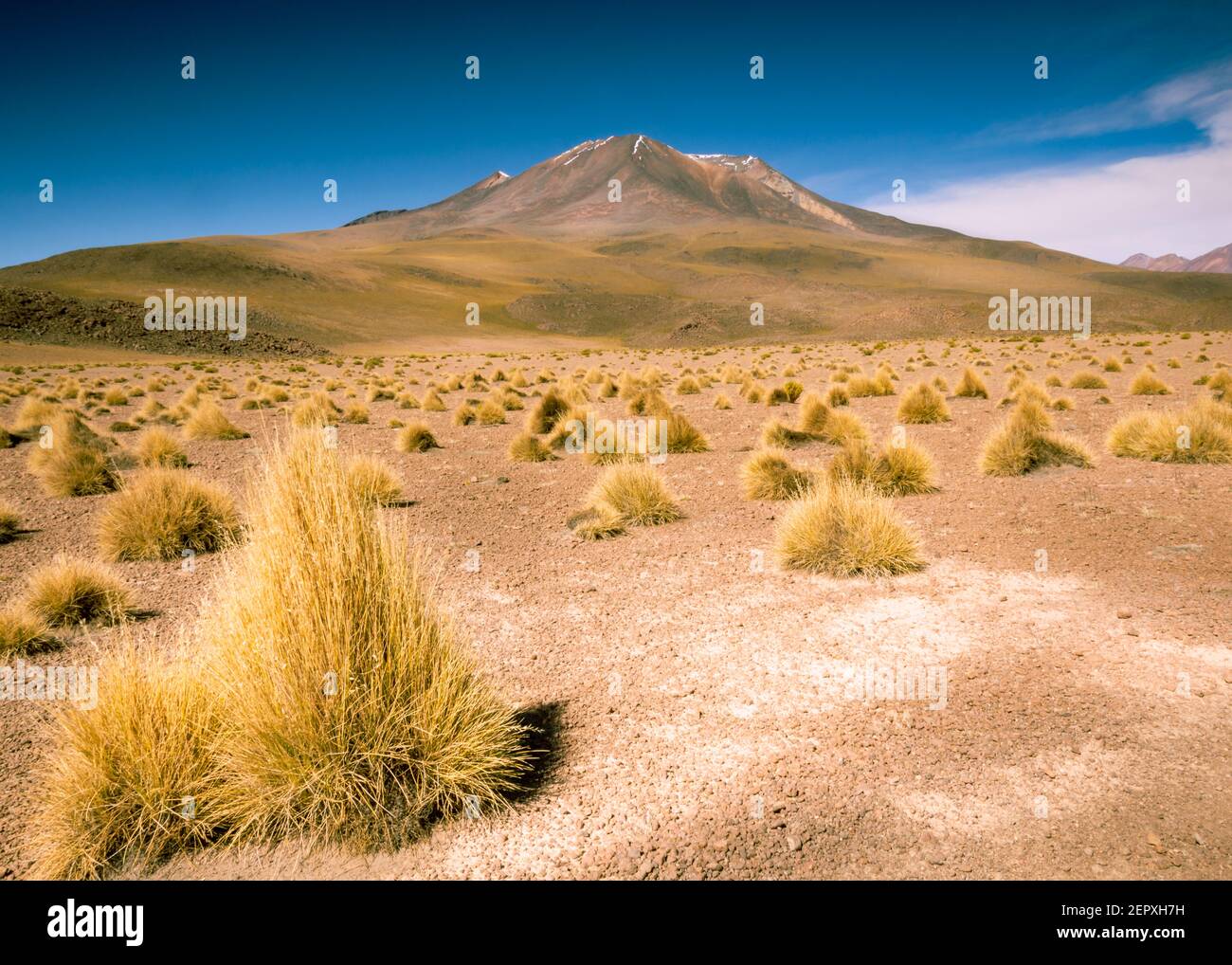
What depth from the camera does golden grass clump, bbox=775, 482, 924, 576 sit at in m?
5.98

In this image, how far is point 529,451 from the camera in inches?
452

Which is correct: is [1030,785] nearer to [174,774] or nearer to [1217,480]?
[174,774]

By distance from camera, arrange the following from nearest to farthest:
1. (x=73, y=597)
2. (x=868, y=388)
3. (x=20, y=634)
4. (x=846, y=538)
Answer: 1. (x=20, y=634)
2. (x=73, y=597)
3. (x=846, y=538)
4. (x=868, y=388)

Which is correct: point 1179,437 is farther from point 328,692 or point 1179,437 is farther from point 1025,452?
point 328,692

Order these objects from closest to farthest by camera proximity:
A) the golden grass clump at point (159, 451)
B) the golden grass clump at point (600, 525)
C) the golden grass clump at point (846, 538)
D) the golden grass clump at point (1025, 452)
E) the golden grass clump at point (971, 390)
→ the golden grass clump at point (846, 538), the golden grass clump at point (600, 525), the golden grass clump at point (1025, 452), the golden grass clump at point (159, 451), the golden grass clump at point (971, 390)

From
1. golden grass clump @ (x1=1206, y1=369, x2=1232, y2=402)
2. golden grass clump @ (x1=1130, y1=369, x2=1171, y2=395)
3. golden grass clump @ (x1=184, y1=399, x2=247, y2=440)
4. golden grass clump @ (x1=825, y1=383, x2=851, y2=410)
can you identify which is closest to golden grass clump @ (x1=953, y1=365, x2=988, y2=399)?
golden grass clump @ (x1=825, y1=383, x2=851, y2=410)

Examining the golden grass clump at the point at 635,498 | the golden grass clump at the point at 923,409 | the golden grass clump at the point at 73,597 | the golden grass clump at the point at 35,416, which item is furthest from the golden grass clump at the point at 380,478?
the golden grass clump at the point at 923,409

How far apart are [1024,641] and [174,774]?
184 inches

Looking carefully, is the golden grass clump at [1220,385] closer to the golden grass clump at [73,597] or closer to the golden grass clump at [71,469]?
the golden grass clump at [73,597]

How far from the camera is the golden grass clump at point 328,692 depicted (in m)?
2.82

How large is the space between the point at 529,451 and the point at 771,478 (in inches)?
170

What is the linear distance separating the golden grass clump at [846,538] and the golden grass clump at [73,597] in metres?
5.11

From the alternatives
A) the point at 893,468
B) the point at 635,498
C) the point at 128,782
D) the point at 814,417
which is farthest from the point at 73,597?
the point at 814,417

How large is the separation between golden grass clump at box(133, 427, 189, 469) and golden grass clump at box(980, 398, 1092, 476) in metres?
11.1
